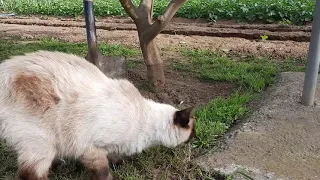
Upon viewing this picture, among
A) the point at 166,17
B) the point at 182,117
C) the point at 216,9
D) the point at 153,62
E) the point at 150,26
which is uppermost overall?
the point at 166,17

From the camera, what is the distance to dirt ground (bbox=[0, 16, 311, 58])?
24.8 ft

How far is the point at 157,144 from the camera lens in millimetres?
3773

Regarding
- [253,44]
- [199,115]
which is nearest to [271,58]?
[253,44]

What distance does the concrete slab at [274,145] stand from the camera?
140 inches

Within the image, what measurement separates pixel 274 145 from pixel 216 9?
323 inches

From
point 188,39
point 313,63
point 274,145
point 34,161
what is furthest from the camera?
point 188,39

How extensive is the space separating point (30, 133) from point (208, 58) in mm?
4147

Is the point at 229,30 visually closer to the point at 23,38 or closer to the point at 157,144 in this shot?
the point at 23,38

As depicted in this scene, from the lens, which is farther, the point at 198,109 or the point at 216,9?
the point at 216,9

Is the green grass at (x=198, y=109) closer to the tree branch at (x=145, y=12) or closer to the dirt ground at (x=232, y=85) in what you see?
the dirt ground at (x=232, y=85)

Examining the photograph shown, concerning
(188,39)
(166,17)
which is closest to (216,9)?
(188,39)

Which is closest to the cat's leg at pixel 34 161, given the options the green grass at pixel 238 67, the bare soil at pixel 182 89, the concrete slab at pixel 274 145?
the concrete slab at pixel 274 145

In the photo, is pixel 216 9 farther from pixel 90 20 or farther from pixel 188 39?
pixel 90 20

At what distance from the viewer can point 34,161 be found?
3.22 meters
